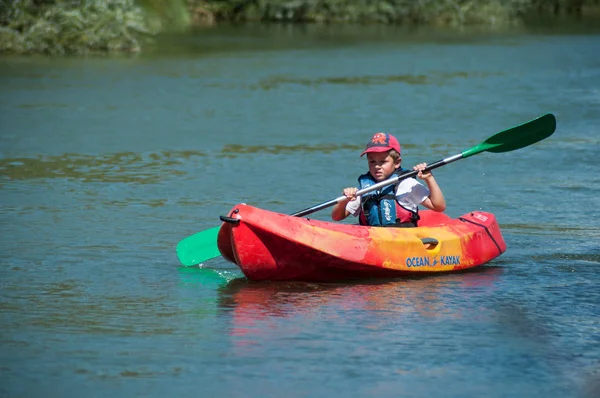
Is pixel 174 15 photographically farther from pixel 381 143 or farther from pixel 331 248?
pixel 381 143

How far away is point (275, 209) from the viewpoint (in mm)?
9453

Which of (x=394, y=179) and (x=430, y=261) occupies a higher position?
(x=394, y=179)

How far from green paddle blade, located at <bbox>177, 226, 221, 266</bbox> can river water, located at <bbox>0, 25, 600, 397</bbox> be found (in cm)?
12

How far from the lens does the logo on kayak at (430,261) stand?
7.13 meters

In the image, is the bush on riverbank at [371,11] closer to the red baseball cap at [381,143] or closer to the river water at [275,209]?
the river water at [275,209]

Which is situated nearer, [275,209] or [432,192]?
[432,192]

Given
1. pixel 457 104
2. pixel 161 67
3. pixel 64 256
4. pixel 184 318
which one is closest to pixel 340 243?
pixel 184 318

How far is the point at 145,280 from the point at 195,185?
357 centimetres

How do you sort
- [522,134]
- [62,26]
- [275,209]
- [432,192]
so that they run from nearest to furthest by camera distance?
[432,192] → [522,134] → [275,209] → [62,26]

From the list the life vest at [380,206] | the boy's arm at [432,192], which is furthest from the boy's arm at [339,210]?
the boy's arm at [432,192]

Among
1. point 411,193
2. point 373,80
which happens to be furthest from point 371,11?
point 411,193

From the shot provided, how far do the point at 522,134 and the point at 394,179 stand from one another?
156cm

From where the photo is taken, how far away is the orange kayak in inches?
266

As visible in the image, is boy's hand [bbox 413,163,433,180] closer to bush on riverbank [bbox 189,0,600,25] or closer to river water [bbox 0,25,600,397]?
river water [bbox 0,25,600,397]
